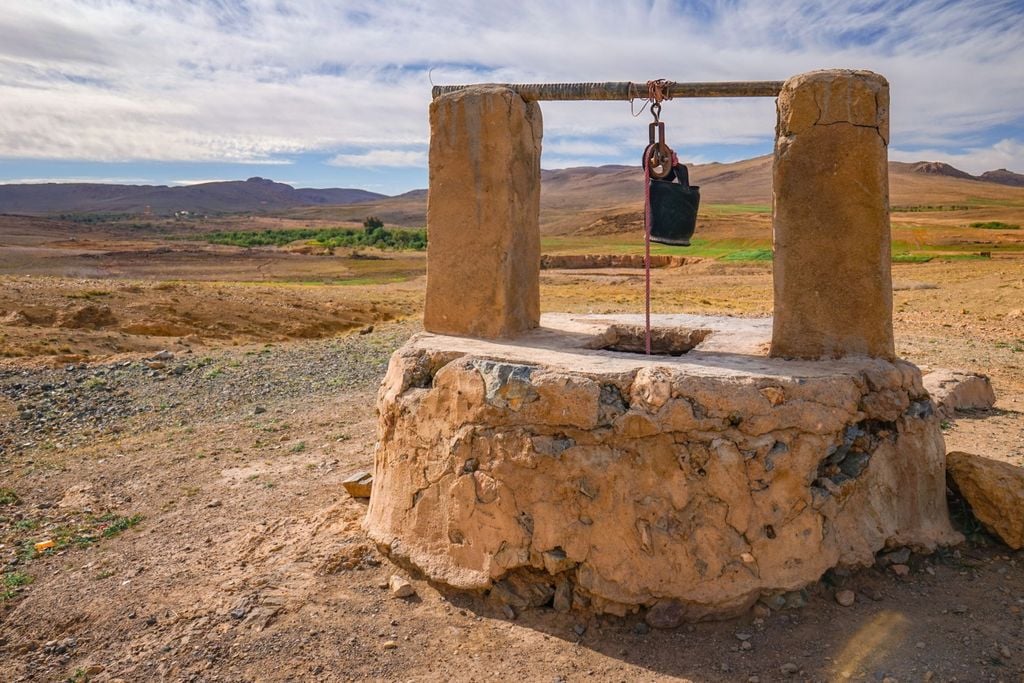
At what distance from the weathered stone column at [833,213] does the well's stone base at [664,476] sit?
0.74 ft

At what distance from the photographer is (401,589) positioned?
180 inches

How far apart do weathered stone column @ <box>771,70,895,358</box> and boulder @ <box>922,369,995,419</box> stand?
11.7 feet

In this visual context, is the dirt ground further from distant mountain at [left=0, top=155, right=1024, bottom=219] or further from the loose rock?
distant mountain at [left=0, top=155, right=1024, bottom=219]

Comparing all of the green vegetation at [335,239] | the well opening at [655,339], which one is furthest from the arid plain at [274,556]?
the green vegetation at [335,239]

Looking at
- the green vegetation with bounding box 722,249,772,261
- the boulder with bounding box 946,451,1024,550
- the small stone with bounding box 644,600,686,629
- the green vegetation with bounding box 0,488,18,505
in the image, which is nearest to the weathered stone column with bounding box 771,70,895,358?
the boulder with bounding box 946,451,1024,550

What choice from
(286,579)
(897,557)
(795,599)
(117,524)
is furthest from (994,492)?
(117,524)

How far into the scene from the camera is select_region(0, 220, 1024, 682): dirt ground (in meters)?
4.00

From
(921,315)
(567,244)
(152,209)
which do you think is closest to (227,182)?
(152,209)

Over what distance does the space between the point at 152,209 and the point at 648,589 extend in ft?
509

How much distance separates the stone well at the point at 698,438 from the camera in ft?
13.6

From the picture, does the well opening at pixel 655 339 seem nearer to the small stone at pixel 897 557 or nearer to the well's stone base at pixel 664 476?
the well's stone base at pixel 664 476

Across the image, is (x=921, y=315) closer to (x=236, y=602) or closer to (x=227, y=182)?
(x=236, y=602)

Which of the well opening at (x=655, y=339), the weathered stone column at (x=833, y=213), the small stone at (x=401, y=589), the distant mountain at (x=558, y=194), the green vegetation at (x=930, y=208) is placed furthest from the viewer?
the distant mountain at (x=558, y=194)

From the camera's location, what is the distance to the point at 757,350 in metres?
4.96
